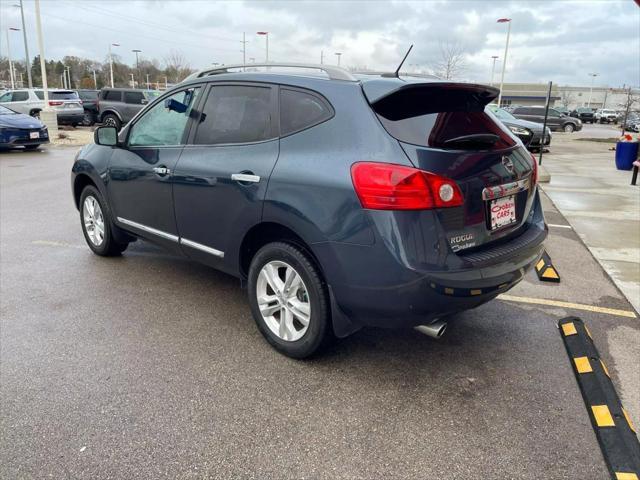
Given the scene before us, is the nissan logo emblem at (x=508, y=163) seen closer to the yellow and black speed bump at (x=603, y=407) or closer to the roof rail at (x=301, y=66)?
the roof rail at (x=301, y=66)

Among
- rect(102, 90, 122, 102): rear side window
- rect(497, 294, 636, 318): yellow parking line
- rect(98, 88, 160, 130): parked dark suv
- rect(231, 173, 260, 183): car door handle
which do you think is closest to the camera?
rect(231, 173, 260, 183): car door handle

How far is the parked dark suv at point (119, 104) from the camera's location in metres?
22.6

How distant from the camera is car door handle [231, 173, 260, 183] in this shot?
327cm

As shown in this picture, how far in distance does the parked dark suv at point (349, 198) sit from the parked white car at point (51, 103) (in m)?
21.7

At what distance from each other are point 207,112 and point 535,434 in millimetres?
3033

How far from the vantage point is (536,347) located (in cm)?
359

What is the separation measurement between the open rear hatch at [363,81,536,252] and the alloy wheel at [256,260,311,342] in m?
1.01

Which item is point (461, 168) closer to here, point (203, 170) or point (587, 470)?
point (587, 470)

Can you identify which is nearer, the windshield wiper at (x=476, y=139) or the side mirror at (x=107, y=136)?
the windshield wiper at (x=476, y=139)

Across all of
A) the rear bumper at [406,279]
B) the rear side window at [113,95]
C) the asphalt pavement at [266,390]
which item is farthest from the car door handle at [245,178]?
the rear side window at [113,95]

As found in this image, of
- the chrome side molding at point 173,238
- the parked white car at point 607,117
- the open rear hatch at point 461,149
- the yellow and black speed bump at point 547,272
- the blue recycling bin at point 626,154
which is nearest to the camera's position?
the open rear hatch at point 461,149

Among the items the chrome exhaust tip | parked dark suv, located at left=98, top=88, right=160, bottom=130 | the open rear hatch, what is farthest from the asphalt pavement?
parked dark suv, located at left=98, top=88, right=160, bottom=130

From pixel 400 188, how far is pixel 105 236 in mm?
3642

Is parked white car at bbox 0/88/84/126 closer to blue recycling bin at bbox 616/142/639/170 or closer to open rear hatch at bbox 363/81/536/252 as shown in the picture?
blue recycling bin at bbox 616/142/639/170
